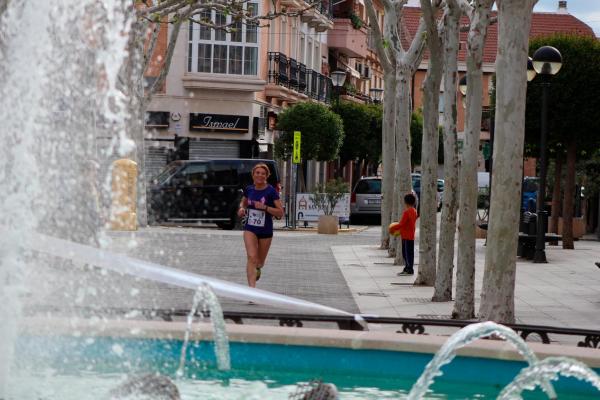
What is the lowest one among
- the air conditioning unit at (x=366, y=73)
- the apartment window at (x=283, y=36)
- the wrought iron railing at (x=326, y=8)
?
the apartment window at (x=283, y=36)

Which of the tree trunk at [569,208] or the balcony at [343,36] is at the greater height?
the balcony at [343,36]

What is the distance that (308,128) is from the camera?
52.5 meters

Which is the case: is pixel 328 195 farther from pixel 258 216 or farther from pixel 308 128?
pixel 258 216

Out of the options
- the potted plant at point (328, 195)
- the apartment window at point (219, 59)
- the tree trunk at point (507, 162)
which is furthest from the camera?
the apartment window at point (219, 59)

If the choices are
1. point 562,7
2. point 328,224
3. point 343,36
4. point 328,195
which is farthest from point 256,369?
point 562,7

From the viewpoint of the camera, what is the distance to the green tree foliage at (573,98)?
116 ft

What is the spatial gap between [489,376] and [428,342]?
504 millimetres

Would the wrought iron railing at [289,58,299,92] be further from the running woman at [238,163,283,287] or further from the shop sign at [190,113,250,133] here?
the running woman at [238,163,283,287]

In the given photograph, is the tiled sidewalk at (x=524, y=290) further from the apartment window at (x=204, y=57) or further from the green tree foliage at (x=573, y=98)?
the apartment window at (x=204, y=57)

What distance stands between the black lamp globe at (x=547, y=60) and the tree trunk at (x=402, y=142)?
8.69 feet

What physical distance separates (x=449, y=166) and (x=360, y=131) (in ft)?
166

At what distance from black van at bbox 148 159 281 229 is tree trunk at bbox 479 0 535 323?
81.8ft

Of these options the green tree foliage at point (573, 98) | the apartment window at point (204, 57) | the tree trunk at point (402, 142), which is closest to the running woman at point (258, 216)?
the tree trunk at point (402, 142)

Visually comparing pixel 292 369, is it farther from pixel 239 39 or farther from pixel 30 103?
pixel 239 39
